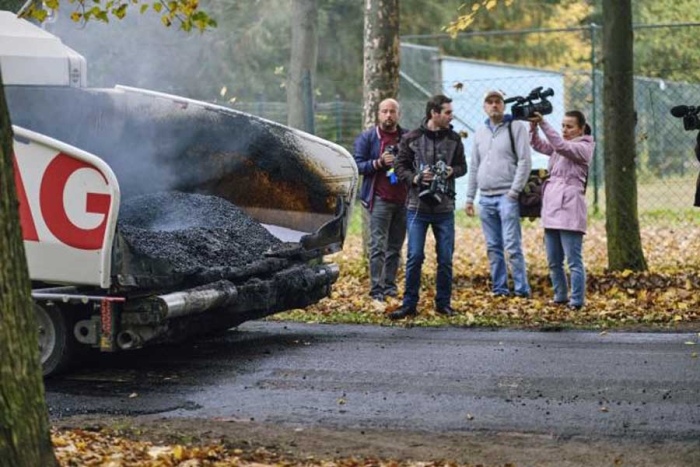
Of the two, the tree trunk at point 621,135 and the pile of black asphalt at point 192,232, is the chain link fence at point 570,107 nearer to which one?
the tree trunk at point 621,135

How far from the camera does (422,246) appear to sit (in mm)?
11578

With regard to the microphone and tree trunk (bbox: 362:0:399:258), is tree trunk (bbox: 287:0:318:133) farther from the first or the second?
the microphone

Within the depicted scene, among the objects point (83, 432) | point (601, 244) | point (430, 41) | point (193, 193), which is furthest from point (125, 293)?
point (430, 41)

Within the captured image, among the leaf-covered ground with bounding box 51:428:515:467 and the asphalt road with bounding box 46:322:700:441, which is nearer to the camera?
the leaf-covered ground with bounding box 51:428:515:467

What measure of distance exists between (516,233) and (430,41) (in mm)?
23568

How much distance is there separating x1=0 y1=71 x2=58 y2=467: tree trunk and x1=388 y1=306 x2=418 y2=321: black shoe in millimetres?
6360

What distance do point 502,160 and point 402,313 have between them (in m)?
1.97

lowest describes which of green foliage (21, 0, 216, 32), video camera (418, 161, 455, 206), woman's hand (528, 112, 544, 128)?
video camera (418, 161, 455, 206)

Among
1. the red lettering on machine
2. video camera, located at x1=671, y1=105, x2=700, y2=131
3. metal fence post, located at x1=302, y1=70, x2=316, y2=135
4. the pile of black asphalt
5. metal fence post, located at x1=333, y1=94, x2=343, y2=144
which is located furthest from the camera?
metal fence post, located at x1=333, y1=94, x2=343, y2=144

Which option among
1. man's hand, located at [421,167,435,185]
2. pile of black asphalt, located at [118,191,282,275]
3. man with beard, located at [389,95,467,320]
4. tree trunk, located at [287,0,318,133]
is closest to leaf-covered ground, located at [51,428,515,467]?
pile of black asphalt, located at [118,191,282,275]

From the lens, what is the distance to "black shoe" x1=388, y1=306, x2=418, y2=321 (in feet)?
37.7

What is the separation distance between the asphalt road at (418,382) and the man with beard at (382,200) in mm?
1842

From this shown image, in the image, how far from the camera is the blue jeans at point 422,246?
11.5m

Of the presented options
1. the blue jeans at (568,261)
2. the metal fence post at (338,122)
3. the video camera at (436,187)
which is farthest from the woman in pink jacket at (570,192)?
the metal fence post at (338,122)
